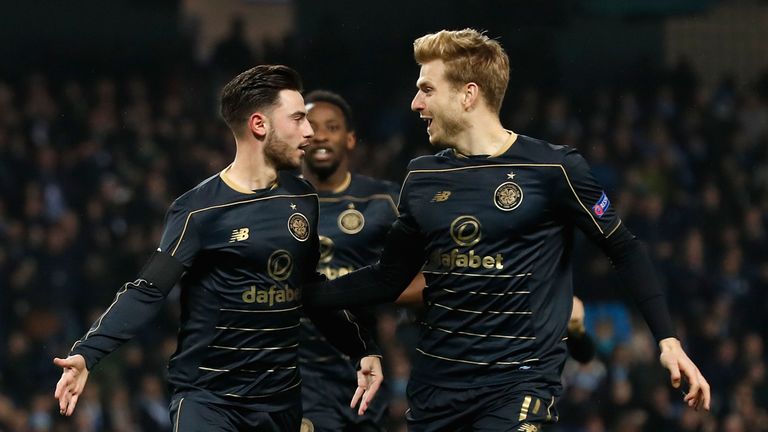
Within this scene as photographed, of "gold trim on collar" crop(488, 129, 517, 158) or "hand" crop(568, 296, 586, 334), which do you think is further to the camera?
"hand" crop(568, 296, 586, 334)

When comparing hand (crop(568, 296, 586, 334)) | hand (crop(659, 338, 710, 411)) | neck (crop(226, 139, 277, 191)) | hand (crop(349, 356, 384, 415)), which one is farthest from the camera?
hand (crop(568, 296, 586, 334))

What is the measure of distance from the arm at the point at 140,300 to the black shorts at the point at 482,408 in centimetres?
104

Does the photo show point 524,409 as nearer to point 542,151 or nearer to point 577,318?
point 542,151

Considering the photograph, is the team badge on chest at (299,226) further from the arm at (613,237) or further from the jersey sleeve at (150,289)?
the arm at (613,237)

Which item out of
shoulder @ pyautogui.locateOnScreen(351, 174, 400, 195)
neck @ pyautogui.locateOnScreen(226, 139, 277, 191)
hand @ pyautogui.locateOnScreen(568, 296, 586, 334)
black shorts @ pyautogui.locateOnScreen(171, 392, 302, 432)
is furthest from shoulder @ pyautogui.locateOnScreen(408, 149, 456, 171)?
shoulder @ pyautogui.locateOnScreen(351, 174, 400, 195)

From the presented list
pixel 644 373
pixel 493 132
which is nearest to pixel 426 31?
pixel 644 373

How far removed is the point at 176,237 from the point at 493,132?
4.23 ft

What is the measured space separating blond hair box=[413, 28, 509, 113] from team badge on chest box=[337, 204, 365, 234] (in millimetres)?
1646

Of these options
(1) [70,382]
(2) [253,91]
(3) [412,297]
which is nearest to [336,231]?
(3) [412,297]

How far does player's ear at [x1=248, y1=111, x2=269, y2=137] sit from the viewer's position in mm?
5312

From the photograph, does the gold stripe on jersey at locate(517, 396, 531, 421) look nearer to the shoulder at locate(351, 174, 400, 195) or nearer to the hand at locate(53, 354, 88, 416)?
the hand at locate(53, 354, 88, 416)

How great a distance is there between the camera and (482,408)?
4879 mm

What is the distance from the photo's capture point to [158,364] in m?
12.2

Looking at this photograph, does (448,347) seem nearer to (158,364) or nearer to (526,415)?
(526,415)
